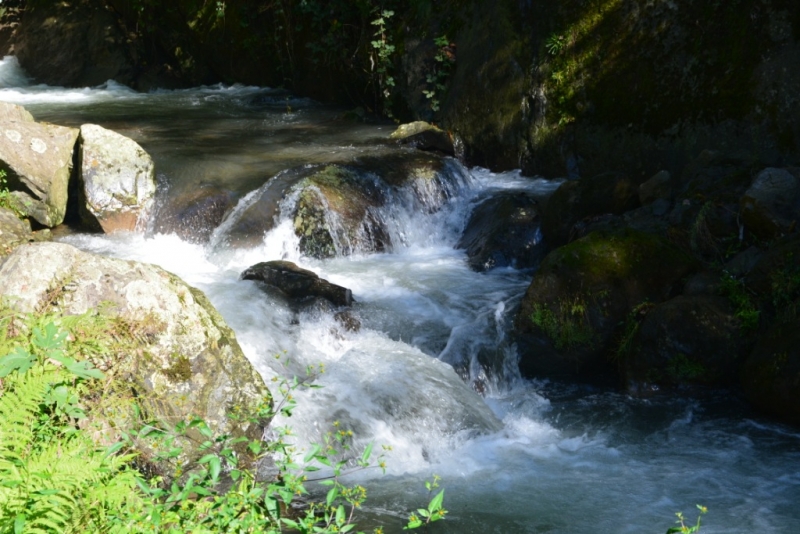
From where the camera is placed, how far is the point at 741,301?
6359 mm

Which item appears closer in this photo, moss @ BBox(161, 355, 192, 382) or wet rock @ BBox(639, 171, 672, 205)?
moss @ BBox(161, 355, 192, 382)

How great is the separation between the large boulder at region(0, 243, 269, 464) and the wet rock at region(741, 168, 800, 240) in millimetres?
4442

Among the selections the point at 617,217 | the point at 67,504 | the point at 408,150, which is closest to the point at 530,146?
the point at 408,150

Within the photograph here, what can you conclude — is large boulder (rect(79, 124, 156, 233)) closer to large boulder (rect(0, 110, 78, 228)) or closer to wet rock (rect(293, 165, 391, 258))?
large boulder (rect(0, 110, 78, 228))

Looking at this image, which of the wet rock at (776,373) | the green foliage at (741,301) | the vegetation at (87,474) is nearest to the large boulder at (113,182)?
the vegetation at (87,474)

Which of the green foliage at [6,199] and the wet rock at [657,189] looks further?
the green foliage at [6,199]

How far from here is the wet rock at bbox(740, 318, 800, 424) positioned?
574cm

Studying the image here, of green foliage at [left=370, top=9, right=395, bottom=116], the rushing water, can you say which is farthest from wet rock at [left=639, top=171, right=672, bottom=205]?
green foliage at [left=370, top=9, right=395, bottom=116]

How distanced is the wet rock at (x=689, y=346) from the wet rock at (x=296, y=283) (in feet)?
8.56

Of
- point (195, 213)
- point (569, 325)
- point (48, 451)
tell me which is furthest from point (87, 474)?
point (195, 213)

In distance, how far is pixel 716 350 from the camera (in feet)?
20.6

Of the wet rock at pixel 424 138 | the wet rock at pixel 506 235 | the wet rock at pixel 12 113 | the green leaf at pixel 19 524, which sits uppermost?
the wet rock at pixel 12 113

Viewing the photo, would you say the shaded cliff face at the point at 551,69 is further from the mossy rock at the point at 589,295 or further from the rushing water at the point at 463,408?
the mossy rock at the point at 589,295

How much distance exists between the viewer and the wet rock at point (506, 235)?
8.54 m
